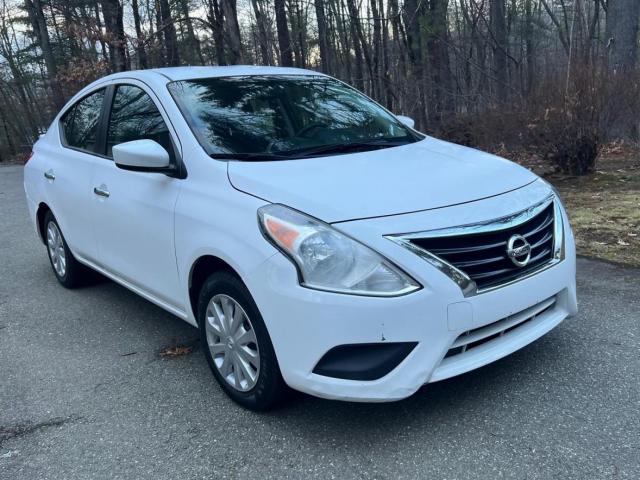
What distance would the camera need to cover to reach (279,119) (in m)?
3.71

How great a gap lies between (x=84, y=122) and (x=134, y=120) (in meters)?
1.04

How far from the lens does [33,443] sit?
9.61ft

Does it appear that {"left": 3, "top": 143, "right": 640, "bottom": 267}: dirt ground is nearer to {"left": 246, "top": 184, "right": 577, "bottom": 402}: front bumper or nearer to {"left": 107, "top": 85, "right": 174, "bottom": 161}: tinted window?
{"left": 246, "top": 184, "right": 577, "bottom": 402}: front bumper

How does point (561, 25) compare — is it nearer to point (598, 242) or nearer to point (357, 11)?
point (357, 11)

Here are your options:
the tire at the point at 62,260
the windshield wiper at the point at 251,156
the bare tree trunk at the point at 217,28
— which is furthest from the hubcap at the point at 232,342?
the bare tree trunk at the point at 217,28

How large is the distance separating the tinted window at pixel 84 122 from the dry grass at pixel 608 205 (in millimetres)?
4164

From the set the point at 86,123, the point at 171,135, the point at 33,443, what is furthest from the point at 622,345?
the point at 86,123

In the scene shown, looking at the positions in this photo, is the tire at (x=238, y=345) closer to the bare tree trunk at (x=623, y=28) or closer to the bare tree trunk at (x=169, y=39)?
the bare tree trunk at (x=623, y=28)

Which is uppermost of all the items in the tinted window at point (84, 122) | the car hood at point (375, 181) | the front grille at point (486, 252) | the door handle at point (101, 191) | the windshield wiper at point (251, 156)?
the tinted window at point (84, 122)

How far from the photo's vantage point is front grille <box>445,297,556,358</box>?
2609mm

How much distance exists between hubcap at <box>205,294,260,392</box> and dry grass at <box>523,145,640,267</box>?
3388mm

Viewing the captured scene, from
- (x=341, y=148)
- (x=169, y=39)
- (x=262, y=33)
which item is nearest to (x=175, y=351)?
(x=341, y=148)

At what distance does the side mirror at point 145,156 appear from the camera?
3.29m

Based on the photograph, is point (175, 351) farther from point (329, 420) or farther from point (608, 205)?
point (608, 205)
